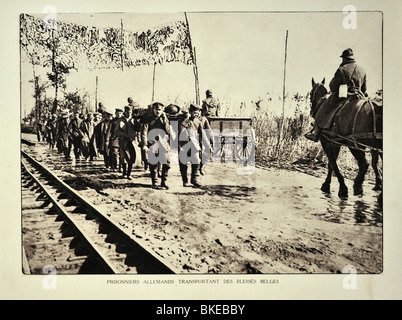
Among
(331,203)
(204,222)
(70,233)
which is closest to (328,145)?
(331,203)

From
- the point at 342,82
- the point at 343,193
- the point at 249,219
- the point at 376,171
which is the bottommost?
the point at 249,219

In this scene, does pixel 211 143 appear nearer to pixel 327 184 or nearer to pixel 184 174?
pixel 184 174

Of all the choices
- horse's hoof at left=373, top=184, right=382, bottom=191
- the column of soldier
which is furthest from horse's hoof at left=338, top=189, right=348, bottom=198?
the column of soldier

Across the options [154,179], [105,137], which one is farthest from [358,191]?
[105,137]

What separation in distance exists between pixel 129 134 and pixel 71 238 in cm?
133

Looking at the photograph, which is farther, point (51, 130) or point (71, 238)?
point (51, 130)

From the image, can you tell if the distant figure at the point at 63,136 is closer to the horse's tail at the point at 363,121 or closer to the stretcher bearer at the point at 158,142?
the stretcher bearer at the point at 158,142

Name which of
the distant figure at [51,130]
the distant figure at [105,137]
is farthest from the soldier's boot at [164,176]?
the distant figure at [51,130]

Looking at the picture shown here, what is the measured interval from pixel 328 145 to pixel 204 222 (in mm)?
1638

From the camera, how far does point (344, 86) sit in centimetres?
450

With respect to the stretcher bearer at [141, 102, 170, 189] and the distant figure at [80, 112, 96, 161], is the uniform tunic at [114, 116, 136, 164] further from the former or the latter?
the distant figure at [80, 112, 96, 161]
